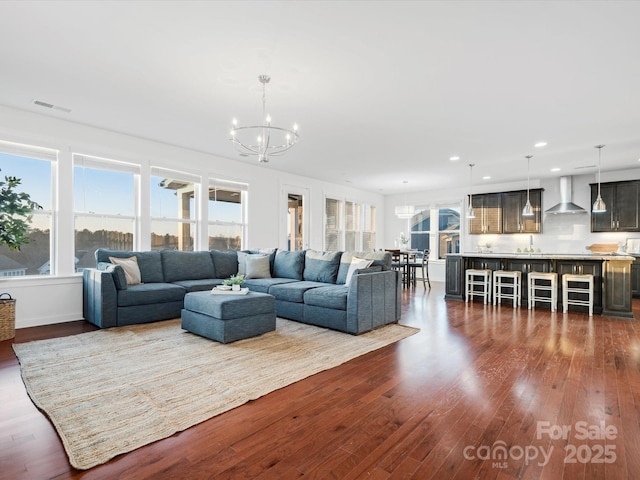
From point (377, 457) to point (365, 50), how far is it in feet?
9.72

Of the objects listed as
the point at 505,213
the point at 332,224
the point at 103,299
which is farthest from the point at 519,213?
the point at 103,299

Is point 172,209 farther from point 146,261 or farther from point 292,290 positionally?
point 292,290

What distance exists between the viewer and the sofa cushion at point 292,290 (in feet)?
15.2

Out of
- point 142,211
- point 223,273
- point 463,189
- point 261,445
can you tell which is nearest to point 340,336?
point 261,445

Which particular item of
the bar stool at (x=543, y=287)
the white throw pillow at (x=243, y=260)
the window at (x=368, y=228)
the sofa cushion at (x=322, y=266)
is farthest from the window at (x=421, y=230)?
the white throw pillow at (x=243, y=260)

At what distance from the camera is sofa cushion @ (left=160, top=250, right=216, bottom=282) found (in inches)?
211

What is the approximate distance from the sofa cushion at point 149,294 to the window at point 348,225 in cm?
482

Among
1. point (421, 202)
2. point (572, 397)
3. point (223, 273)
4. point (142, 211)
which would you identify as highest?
point (421, 202)

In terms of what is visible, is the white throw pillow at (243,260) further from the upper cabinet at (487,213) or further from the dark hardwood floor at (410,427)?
the upper cabinet at (487,213)

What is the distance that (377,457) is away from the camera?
176cm

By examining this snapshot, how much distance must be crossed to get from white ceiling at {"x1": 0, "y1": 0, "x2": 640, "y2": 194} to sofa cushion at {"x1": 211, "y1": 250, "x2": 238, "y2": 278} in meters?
1.97

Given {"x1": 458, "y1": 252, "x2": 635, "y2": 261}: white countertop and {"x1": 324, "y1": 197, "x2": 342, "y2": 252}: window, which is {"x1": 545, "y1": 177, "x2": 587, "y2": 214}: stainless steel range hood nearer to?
{"x1": 458, "y1": 252, "x2": 635, "y2": 261}: white countertop

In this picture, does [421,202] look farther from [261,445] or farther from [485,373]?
[261,445]

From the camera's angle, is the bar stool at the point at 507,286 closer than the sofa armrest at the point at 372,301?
No
